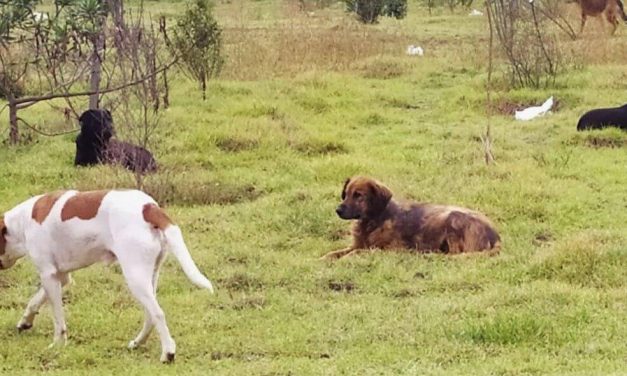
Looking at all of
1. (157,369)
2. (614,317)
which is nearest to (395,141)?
(614,317)

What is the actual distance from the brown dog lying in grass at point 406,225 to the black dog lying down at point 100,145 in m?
2.91

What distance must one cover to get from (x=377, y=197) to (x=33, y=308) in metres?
3.44

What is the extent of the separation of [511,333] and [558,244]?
1.99m

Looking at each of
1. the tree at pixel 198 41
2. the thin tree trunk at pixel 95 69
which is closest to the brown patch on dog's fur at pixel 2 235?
the thin tree trunk at pixel 95 69

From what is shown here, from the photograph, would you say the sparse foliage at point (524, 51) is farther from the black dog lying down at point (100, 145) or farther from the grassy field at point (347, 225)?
the black dog lying down at point (100, 145)

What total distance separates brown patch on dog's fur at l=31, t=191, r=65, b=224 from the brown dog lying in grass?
8.95 feet

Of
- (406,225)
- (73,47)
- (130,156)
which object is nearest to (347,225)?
(406,225)

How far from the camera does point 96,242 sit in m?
6.29

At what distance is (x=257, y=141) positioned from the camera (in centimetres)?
1290

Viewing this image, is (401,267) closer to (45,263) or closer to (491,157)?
(45,263)

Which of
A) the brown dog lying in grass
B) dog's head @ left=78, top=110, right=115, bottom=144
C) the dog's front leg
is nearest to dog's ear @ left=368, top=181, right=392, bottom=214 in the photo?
the brown dog lying in grass

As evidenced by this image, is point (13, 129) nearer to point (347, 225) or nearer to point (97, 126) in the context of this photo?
point (97, 126)

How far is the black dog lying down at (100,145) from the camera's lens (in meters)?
11.5

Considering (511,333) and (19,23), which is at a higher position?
(19,23)
